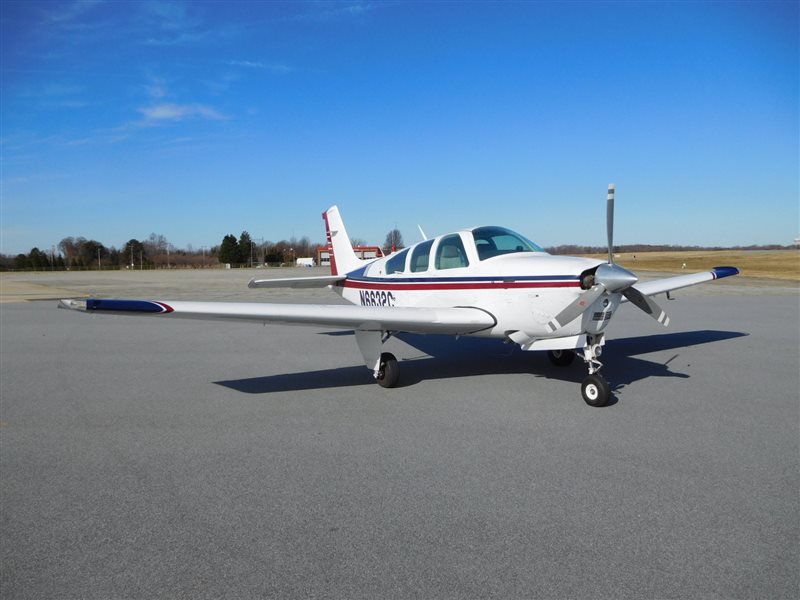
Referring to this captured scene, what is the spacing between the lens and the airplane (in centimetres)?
610

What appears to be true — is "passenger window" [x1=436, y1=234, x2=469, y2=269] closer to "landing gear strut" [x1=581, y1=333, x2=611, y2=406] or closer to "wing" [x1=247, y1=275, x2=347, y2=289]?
"landing gear strut" [x1=581, y1=333, x2=611, y2=406]

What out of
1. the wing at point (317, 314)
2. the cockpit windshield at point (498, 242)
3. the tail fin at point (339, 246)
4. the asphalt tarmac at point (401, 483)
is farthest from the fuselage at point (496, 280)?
the tail fin at point (339, 246)

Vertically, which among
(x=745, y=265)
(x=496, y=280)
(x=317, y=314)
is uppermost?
(x=496, y=280)

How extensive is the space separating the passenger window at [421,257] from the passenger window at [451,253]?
0.27 meters

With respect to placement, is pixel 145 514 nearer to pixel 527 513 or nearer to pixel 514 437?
pixel 527 513

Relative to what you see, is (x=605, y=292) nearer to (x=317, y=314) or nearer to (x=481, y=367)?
(x=481, y=367)

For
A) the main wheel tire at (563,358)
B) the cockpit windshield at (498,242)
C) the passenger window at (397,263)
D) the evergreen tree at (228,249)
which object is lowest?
the main wheel tire at (563,358)

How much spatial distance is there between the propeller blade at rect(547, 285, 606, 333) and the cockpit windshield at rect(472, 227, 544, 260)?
139 centimetres

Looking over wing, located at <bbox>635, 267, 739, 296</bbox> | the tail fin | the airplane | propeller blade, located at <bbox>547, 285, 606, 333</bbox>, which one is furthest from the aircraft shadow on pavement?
the tail fin

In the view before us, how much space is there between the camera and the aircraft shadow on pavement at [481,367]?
24.4ft

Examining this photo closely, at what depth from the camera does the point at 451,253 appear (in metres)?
7.67

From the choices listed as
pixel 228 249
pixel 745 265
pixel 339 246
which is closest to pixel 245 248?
pixel 228 249

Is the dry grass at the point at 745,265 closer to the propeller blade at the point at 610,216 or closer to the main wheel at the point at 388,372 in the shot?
the propeller blade at the point at 610,216

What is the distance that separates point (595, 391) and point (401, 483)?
2.99m
